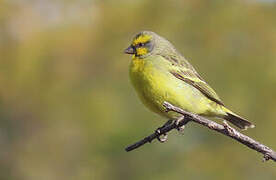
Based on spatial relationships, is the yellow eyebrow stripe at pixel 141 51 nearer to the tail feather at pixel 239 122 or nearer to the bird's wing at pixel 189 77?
the bird's wing at pixel 189 77

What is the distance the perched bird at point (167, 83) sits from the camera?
Answer: 5.97 meters

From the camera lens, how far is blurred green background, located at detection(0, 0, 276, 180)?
9.98 metres

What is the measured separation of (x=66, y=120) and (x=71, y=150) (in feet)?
2.19

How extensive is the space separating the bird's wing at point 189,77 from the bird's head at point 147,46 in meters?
0.22

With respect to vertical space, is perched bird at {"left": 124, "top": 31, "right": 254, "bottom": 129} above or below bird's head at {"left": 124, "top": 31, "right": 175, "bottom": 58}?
below

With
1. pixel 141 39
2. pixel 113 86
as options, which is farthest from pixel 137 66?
pixel 113 86

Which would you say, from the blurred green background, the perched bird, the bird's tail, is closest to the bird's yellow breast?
the perched bird

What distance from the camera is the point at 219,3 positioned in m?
12.4

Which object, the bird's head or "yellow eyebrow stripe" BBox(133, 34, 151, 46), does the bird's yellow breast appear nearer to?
the bird's head

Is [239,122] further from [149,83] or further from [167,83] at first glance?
[149,83]

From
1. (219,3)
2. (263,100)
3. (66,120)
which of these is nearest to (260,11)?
(219,3)

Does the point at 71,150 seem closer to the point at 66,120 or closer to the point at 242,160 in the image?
the point at 66,120

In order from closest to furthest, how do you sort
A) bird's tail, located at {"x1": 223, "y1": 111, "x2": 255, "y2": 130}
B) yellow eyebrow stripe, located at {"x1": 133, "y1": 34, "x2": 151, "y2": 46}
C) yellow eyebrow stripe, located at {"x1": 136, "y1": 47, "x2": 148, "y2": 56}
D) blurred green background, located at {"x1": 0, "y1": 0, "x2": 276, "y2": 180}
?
bird's tail, located at {"x1": 223, "y1": 111, "x2": 255, "y2": 130}, yellow eyebrow stripe, located at {"x1": 136, "y1": 47, "x2": 148, "y2": 56}, yellow eyebrow stripe, located at {"x1": 133, "y1": 34, "x2": 151, "y2": 46}, blurred green background, located at {"x1": 0, "y1": 0, "x2": 276, "y2": 180}

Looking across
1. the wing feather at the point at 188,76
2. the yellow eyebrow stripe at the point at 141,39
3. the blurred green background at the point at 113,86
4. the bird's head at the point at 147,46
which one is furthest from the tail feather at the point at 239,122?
the blurred green background at the point at 113,86
